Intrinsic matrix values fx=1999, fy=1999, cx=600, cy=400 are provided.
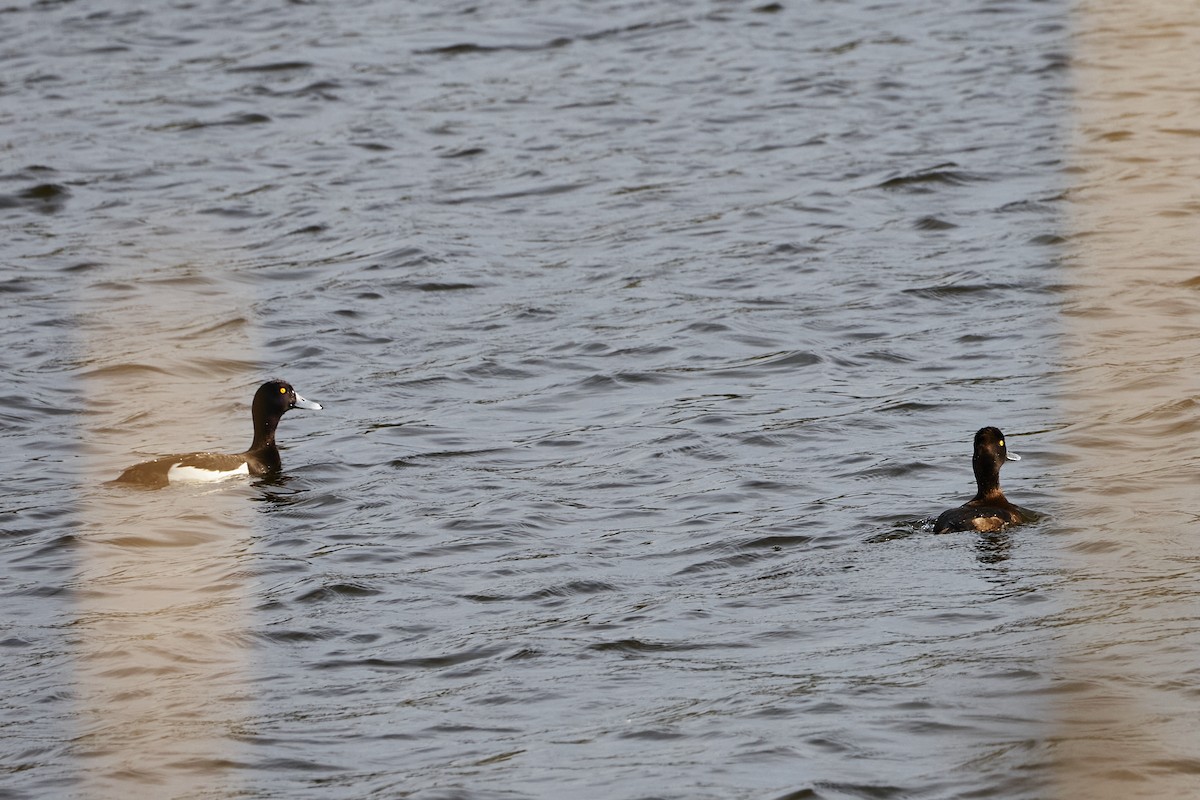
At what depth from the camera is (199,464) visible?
546 inches

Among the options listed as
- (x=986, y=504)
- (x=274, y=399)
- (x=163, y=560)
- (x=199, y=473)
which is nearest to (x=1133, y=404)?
(x=986, y=504)

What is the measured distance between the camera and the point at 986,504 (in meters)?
11.5

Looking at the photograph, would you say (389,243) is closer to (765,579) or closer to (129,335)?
(129,335)

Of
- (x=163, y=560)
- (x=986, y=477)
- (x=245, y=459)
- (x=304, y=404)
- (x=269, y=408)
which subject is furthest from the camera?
(x=304, y=404)

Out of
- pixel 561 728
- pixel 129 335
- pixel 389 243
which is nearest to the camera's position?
pixel 561 728

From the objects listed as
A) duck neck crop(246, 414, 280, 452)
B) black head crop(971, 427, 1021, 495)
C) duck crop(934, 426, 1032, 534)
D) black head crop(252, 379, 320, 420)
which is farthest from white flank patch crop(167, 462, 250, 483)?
black head crop(971, 427, 1021, 495)

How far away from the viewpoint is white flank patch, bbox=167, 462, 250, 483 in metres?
13.6

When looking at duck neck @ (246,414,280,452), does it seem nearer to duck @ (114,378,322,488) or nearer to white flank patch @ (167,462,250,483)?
duck @ (114,378,322,488)

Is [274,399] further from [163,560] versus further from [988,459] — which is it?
[988,459]

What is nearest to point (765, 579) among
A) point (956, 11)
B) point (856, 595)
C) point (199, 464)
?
point (856, 595)

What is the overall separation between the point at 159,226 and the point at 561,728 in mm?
12364

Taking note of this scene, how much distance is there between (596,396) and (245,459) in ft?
8.94

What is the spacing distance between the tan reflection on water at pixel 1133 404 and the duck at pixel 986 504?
41 centimetres

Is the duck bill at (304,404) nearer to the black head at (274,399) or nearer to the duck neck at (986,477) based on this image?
the black head at (274,399)
